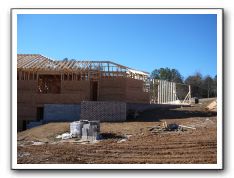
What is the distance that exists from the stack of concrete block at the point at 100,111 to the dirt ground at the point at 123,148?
2044 mm

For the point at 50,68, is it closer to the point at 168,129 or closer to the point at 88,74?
the point at 88,74

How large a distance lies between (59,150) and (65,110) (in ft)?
20.7

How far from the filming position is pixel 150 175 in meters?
7.62

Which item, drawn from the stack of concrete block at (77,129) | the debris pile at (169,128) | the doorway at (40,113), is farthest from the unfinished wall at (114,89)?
the stack of concrete block at (77,129)

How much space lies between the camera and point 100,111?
14906mm

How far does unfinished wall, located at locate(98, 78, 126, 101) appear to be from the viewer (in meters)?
17.3

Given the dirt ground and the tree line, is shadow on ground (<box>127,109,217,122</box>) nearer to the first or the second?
the tree line

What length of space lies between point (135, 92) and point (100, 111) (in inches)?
164

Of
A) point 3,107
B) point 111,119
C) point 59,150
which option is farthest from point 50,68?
point 3,107

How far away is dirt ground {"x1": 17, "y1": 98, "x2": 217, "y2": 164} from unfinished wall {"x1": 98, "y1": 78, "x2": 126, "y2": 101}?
4462mm

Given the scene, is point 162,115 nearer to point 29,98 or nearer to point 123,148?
point 29,98

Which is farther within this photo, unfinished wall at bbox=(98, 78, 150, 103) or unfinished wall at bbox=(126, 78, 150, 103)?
unfinished wall at bbox=(126, 78, 150, 103)

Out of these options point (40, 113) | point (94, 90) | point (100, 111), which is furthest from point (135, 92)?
point (40, 113)

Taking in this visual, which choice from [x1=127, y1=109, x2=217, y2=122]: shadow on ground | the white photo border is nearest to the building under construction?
[x1=127, y1=109, x2=217, y2=122]: shadow on ground
